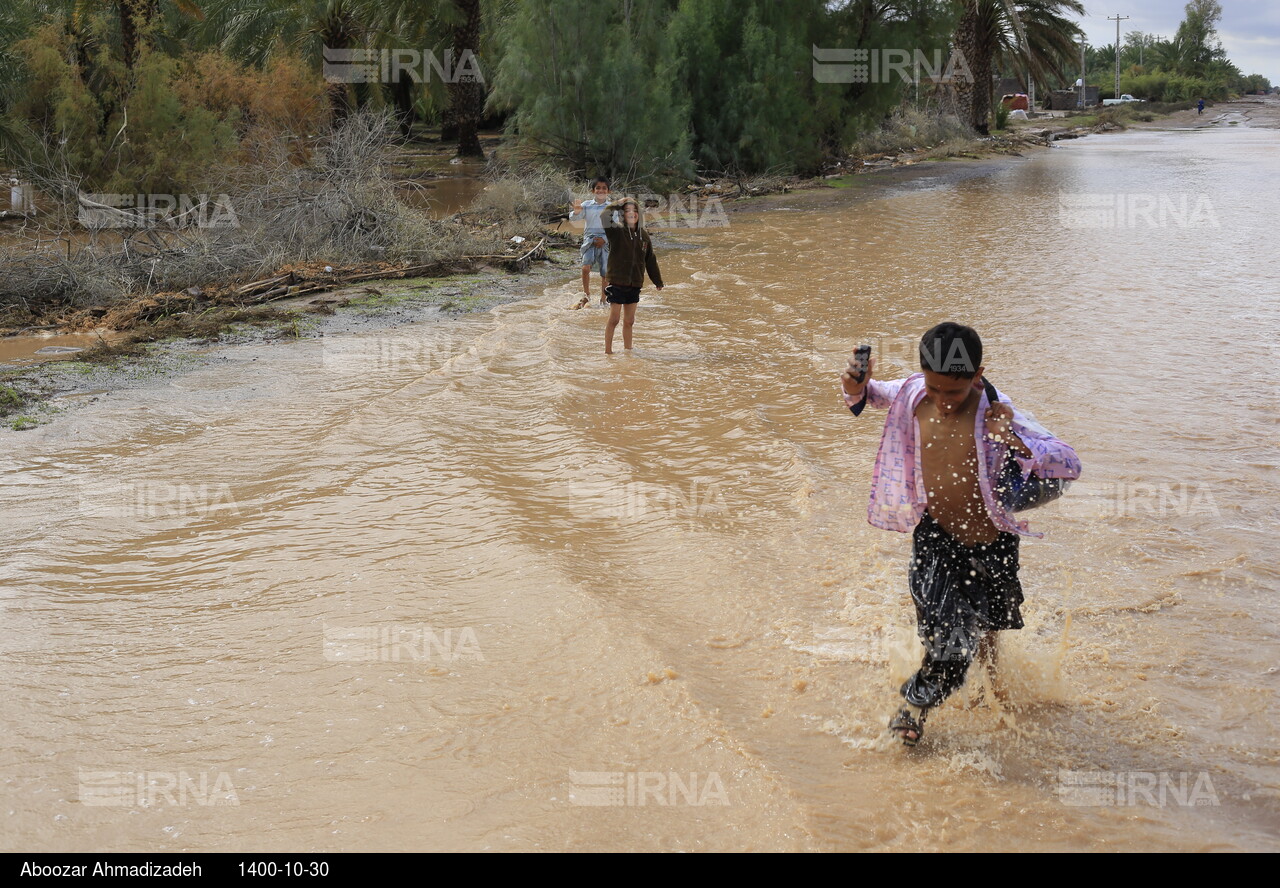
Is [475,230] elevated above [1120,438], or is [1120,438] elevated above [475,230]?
[475,230]

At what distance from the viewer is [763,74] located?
2758 centimetres

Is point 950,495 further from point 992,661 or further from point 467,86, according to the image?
point 467,86

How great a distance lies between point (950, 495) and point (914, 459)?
0.18 meters

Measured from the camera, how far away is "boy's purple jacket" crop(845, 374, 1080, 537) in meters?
3.67

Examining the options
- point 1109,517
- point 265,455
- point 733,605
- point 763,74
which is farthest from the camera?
point 763,74

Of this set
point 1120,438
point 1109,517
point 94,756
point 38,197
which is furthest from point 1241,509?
point 38,197

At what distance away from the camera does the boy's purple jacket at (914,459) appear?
12.0ft

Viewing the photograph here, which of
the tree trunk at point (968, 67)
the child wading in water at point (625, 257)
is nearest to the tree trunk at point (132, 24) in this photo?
the child wading in water at point (625, 257)

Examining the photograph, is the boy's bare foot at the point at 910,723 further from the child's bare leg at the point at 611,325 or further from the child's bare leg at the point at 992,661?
the child's bare leg at the point at 611,325

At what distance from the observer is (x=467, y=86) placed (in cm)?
2862

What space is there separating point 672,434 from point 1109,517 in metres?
3.11

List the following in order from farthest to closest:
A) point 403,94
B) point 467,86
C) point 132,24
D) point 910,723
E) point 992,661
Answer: point 403,94 → point 467,86 → point 132,24 → point 992,661 → point 910,723

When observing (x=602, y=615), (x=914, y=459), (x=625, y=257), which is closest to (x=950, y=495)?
(x=914, y=459)
